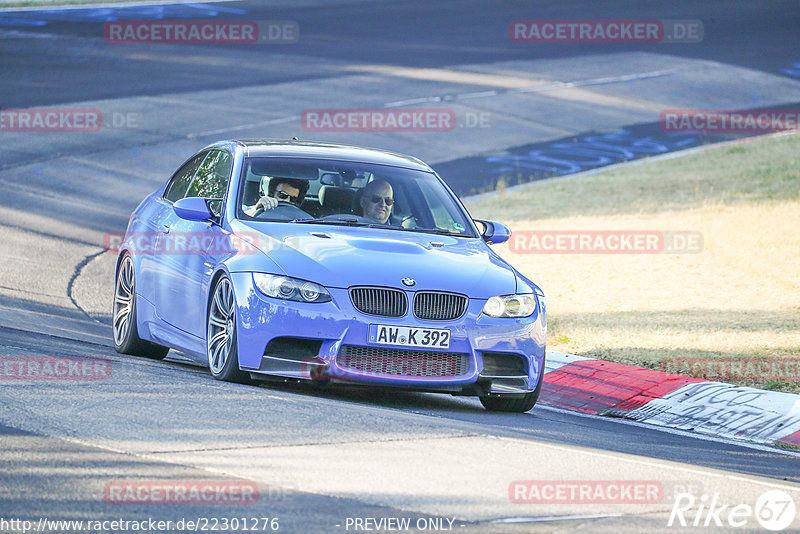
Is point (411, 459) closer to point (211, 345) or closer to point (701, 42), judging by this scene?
point (211, 345)

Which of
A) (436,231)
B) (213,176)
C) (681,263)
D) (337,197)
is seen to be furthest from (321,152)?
(681,263)

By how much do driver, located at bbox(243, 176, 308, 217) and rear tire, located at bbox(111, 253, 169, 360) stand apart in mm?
1628

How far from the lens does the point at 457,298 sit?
830cm

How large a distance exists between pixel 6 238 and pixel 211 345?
7620mm

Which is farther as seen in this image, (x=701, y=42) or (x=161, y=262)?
(x=701, y=42)

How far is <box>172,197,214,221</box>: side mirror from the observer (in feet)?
29.7

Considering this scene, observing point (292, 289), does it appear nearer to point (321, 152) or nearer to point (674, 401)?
point (321, 152)

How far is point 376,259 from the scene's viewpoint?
8.35 meters

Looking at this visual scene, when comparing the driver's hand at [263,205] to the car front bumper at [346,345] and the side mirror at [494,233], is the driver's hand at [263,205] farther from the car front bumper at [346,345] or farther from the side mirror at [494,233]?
the side mirror at [494,233]

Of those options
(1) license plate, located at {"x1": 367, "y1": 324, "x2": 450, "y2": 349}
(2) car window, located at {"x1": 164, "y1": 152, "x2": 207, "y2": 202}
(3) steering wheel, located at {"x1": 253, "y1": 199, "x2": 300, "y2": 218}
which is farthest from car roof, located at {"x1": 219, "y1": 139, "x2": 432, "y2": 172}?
(1) license plate, located at {"x1": 367, "y1": 324, "x2": 450, "y2": 349}

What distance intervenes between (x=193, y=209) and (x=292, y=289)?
1.31 m

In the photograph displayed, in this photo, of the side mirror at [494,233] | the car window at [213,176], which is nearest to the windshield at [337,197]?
the side mirror at [494,233]

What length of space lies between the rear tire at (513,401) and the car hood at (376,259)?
69cm

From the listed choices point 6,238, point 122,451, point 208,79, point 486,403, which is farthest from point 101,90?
point 122,451
